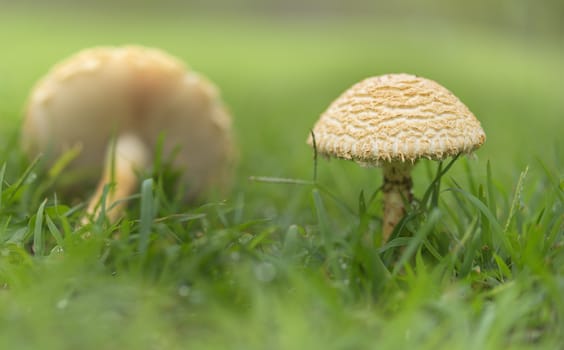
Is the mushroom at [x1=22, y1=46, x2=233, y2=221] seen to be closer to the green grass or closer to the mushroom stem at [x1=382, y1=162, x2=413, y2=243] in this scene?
the green grass

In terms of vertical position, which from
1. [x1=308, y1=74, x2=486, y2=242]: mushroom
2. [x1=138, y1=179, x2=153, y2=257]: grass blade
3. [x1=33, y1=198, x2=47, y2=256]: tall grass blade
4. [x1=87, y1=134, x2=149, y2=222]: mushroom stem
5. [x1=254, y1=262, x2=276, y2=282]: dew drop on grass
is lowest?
[x1=87, y1=134, x2=149, y2=222]: mushroom stem

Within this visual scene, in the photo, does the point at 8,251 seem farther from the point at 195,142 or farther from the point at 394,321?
the point at 195,142

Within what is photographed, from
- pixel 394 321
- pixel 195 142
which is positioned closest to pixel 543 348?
pixel 394 321

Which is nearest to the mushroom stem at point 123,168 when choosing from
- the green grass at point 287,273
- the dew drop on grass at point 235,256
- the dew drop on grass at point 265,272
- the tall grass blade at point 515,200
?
the green grass at point 287,273

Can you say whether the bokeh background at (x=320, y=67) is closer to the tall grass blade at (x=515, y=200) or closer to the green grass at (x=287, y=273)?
the tall grass blade at (x=515, y=200)

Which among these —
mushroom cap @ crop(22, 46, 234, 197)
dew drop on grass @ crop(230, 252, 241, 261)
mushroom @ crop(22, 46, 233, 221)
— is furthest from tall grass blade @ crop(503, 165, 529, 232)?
mushroom cap @ crop(22, 46, 234, 197)

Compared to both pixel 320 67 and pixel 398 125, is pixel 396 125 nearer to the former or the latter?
pixel 398 125
